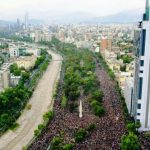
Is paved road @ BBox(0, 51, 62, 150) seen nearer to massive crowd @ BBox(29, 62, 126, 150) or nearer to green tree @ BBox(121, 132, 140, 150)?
massive crowd @ BBox(29, 62, 126, 150)

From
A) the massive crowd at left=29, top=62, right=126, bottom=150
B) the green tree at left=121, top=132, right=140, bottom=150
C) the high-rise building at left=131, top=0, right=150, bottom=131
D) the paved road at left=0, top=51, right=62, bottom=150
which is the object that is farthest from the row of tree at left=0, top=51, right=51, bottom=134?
the high-rise building at left=131, top=0, right=150, bottom=131

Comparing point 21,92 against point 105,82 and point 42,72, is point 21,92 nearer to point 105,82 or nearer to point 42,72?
point 105,82

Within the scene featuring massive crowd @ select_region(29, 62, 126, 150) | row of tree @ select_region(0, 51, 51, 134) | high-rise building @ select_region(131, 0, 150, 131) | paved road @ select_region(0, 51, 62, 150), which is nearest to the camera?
massive crowd @ select_region(29, 62, 126, 150)

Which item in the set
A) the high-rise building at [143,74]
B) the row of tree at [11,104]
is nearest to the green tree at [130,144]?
the high-rise building at [143,74]

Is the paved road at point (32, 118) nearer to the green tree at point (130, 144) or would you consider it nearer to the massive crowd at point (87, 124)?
the massive crowd at point (87, 124)

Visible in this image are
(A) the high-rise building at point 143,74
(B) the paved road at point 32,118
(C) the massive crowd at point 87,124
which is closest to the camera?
(C) the massive crowd at point 87,124

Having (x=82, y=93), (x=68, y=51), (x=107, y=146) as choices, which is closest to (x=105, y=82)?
(x=82, y=93)
